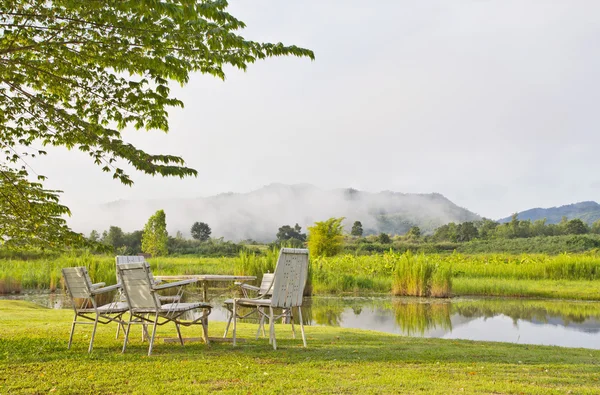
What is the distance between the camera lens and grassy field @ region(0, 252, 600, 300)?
15.7 metres

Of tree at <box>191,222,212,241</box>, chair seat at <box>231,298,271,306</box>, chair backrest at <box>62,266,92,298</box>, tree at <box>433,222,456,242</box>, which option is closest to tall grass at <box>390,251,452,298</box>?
chair seat at <box>231,298,271,306</box>

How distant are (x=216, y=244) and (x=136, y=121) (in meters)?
34.1

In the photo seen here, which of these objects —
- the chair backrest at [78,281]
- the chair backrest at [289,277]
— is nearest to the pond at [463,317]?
the chair backrest at [289,277]

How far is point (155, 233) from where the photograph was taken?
33.2m

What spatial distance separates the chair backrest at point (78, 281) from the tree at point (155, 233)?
27273 millimetres

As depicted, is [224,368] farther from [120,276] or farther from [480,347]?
[480,347]

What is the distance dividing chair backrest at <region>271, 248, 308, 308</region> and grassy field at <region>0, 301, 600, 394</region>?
1.67ft

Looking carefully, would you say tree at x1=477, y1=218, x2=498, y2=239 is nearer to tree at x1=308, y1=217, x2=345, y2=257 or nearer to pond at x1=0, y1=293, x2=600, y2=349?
tree at x1=308, y1=217, x2=345, y2=257

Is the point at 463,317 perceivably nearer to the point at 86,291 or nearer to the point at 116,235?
the point at 86,291

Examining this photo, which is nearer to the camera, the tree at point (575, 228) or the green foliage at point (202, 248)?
the green foliage at point (202, 248)

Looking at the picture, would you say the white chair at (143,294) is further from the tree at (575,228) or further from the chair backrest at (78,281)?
the tree at (575,228)

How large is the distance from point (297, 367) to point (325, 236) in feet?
86.2

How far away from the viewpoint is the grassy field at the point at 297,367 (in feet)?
12.4

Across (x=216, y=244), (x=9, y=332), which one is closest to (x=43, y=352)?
(x=9, y=332)
